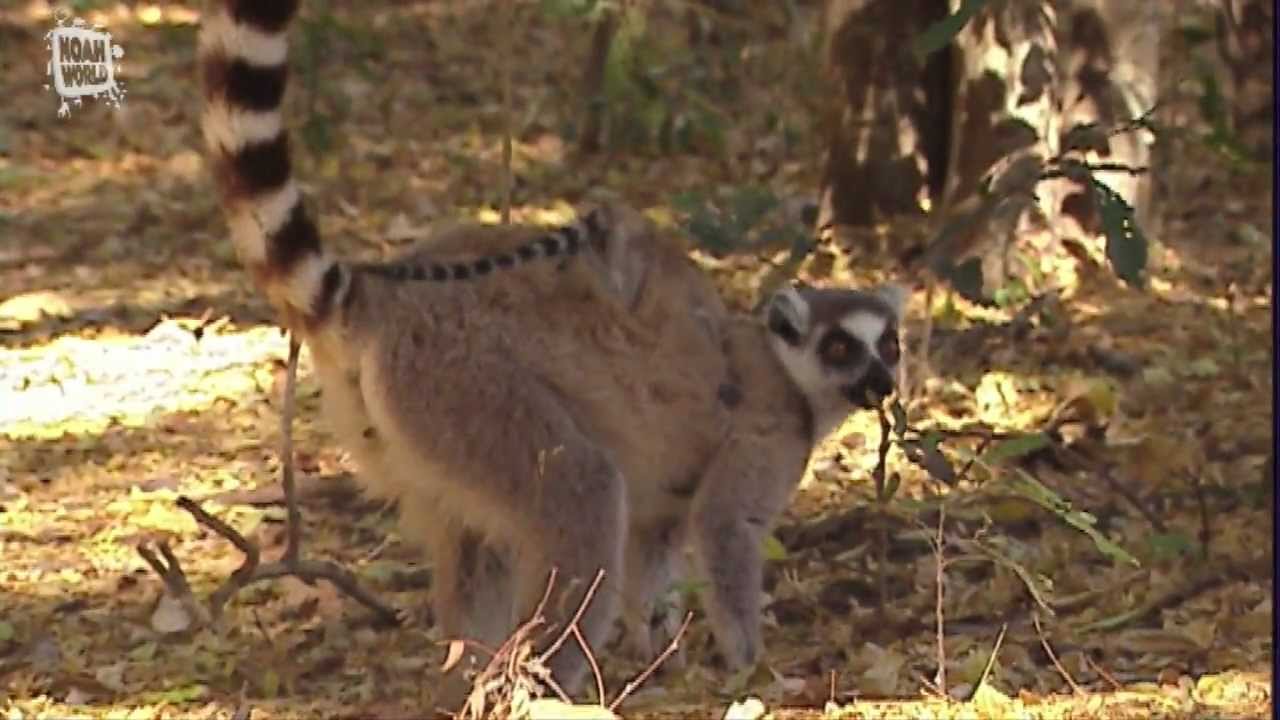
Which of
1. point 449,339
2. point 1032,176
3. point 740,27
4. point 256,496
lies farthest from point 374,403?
point 740,27

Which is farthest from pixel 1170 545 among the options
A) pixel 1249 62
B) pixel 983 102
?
pixel 1249 62

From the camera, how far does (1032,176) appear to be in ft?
21.7

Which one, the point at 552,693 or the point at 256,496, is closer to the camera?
the point at 552,693

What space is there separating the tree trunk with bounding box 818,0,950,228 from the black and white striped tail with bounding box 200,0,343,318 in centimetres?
436

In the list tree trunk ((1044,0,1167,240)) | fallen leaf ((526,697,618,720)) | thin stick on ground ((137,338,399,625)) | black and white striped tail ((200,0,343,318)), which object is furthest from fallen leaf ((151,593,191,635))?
tree trunk ((1044,0,1167,240))

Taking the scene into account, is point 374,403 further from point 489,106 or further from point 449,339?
point 489,106

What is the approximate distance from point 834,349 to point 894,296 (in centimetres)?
36

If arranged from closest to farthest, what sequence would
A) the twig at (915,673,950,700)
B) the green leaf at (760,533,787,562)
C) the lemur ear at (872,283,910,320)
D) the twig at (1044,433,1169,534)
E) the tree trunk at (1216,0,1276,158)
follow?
the twig at (915,673,950,700)
the lemur ear at (872,283,910,320)
the green leaf at (760,533,787,562)
the twig at (1044,433,1169,534)
the tree trunk at (1216,0,1276,158)

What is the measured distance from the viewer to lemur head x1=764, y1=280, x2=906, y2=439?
5.72 meters

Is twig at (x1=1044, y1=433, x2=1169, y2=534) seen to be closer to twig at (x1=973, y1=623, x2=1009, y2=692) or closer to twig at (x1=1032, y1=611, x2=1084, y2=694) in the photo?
twig at (x1=1032, y1=611, x2=1084, y2=694)

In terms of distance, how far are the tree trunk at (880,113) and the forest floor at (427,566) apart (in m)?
0.43

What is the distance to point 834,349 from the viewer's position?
5.72m

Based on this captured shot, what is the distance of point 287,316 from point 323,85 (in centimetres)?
631

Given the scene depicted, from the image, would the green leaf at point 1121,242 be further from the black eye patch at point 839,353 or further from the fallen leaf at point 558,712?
the fallen leaf at point 558,712
